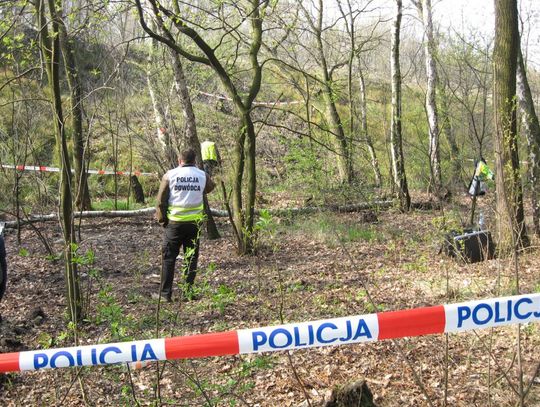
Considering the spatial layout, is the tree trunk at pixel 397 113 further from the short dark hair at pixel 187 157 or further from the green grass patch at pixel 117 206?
the short dark hair at pixel 187 157

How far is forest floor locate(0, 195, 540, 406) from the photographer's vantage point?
4.21m

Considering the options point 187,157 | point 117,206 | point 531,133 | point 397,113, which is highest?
point 397,113

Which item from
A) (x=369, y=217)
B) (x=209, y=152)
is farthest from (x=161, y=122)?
(x=369, y=217)

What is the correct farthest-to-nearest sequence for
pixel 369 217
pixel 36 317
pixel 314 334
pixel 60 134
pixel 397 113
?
pixel 397 113, pixel 369 217, pixel 36 317, pixel 60 134, pixel 314 334

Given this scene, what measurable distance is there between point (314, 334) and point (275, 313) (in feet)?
10.5

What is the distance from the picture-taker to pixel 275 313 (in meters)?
5.88

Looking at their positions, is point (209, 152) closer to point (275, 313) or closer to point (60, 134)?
point (275, 313)

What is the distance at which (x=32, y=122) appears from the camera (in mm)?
12492

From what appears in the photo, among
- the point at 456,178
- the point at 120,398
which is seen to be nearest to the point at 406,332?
the point at 120,398

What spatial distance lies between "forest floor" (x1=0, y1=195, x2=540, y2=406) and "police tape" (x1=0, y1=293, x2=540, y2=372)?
1.08 feet

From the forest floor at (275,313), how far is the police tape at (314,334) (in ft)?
1.08

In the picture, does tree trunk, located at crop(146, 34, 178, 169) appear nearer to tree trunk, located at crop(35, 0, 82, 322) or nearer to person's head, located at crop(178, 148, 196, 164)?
person's head, located at crop(178, 148, 196, 164)

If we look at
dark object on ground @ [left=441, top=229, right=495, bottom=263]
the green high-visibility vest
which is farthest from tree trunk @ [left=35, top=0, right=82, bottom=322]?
the green high-visibility vest

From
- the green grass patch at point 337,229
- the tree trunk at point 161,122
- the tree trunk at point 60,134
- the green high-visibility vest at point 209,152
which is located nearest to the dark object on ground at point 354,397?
the tree trunk at point 60,134
